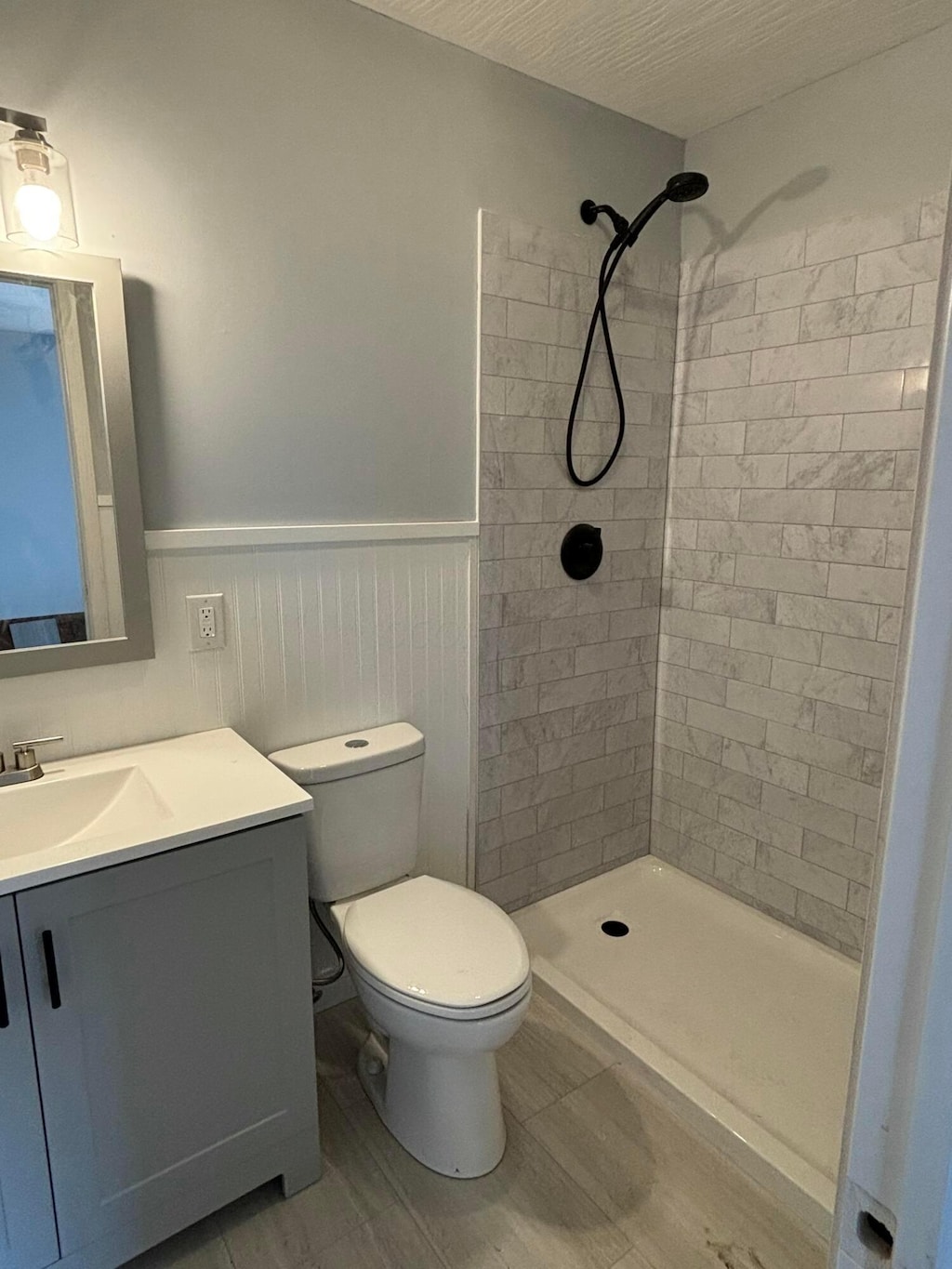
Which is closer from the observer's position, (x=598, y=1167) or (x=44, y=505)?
(x=44, y=505)

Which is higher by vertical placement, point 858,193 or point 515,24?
point 515,24

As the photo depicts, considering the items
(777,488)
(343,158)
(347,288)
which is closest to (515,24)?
(343,158)

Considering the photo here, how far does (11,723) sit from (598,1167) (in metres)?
1.56

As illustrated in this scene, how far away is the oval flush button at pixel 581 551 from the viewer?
7.63 feet

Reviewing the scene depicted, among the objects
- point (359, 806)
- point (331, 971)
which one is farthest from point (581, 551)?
point (331, 971)

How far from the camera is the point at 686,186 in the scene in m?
1.99

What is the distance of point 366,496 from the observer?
194 cm

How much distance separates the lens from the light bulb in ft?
4.44

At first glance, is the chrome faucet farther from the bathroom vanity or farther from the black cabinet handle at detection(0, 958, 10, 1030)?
the black cabinet handle at detection(0, 958, 10, 1030)

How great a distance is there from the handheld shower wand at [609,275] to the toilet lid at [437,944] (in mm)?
1299

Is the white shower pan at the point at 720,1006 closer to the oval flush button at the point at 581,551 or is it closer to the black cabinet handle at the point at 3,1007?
the oval flush button at the point at 581,551

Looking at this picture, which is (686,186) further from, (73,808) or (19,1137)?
(19,1137)

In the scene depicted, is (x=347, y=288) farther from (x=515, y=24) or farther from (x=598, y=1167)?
(x=598, y=1167)

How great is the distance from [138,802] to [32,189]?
1165 mm
